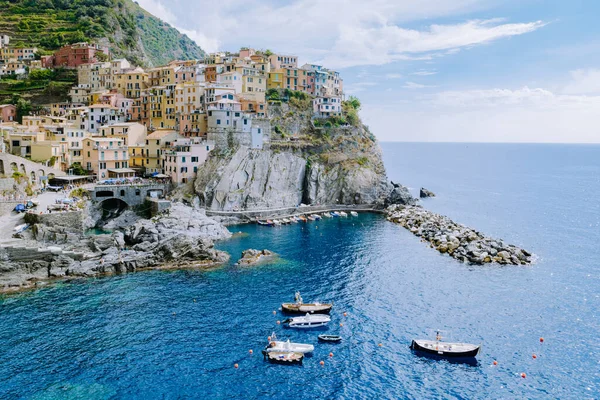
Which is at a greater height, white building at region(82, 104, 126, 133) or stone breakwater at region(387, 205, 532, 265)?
white building at region(82, 104, 126, 133)

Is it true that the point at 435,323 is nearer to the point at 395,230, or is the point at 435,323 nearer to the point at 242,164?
the point at 395,230

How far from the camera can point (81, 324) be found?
42.8 meters

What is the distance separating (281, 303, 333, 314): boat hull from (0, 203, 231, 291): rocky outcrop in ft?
58.4

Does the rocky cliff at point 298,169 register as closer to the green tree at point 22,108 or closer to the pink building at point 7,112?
the green tree at point 22,108

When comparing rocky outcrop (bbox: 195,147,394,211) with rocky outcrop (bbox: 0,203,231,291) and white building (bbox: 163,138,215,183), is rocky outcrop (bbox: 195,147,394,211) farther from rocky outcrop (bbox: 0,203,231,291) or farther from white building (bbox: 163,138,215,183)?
rocky outcrop (bbox: 0,203,231,291)

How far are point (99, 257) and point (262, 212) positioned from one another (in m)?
35.8

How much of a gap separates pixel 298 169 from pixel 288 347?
6182 cm

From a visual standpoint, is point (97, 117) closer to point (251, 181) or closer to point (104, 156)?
point (104, 156)

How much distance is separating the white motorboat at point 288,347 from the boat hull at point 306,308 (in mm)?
6378

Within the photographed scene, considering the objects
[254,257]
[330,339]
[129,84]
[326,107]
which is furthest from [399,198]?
[129,84]

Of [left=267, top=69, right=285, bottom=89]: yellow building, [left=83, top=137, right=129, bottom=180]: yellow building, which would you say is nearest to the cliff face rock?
[left=83, top=137, right=129, bottom=180]: yellow building

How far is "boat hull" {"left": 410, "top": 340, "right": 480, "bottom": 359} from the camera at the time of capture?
39.1m

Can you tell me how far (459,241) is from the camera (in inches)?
2813

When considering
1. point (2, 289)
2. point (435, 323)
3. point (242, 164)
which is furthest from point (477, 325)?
point (242, 164)
